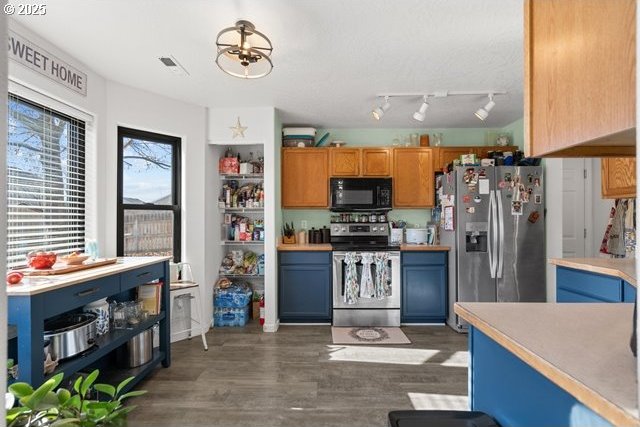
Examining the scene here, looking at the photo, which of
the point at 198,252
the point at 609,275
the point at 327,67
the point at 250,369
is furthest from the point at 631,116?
the point at 198,252

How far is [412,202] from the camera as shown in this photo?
4.20 m

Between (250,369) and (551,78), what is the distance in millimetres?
2753

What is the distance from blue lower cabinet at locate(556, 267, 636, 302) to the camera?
76.7 inches

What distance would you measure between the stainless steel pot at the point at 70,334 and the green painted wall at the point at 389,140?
2.61m

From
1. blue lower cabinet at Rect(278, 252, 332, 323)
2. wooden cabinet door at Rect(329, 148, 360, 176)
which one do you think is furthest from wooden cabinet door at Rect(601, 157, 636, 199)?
blue lower cabinet at Rect(278, 252, 332, 323)

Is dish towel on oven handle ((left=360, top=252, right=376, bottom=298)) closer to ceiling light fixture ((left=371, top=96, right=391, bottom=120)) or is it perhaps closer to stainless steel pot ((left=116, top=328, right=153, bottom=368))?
ceiling light fixture ((left=371, top=96, right=391, bottom=120))

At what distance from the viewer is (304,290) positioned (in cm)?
382

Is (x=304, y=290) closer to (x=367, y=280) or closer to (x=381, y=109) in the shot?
(x=367, y=280)

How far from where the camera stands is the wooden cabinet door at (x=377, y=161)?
4.17 meters

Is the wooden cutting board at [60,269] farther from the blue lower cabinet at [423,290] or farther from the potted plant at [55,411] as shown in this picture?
the blue lower cabinet at [423,290]

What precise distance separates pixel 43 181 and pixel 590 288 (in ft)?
12.6

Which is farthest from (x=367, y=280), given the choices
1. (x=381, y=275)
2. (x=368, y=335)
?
(x=368, y=335)

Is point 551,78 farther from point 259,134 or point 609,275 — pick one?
point 259,134

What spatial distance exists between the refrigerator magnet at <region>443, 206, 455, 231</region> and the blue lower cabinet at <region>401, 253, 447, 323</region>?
372 mm
